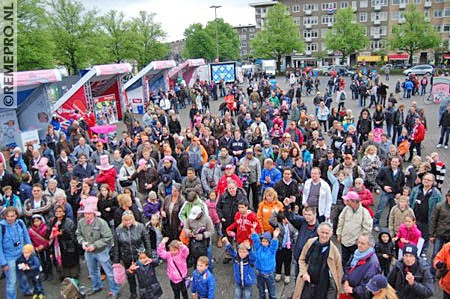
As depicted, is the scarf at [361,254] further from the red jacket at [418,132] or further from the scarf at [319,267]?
the red jacket at [418,132]

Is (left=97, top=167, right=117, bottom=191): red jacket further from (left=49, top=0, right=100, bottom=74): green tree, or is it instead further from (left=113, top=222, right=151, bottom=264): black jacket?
(left=49, top=0, right=100, bottom=74): green tree

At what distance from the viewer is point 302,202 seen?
695cm

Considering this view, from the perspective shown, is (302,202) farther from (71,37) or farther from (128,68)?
(71,37)

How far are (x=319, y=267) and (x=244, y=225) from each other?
1631 millimetres

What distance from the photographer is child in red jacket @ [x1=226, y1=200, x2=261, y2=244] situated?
586cm

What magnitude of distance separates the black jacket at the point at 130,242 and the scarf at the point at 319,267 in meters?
2.45

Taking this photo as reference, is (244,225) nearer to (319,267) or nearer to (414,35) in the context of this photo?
(319,267)

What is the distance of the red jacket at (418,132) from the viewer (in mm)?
10945

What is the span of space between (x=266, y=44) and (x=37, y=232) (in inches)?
2238

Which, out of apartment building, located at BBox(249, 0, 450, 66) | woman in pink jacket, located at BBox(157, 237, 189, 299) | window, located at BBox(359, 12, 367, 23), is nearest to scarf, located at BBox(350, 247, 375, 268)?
woman in pink jacket, located at BBox(157, 237, 189, 299)

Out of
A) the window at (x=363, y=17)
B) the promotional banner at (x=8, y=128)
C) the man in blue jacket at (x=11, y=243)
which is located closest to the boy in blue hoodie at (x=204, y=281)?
the man in blue jacket at (x=11, y=243)

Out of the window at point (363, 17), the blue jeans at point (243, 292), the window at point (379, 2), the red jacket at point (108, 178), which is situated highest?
the window at point (379, 2)

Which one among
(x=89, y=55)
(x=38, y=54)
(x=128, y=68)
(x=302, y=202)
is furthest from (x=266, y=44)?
(x=302, y=202)

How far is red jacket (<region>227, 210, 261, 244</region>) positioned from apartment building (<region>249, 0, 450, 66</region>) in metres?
64.8
